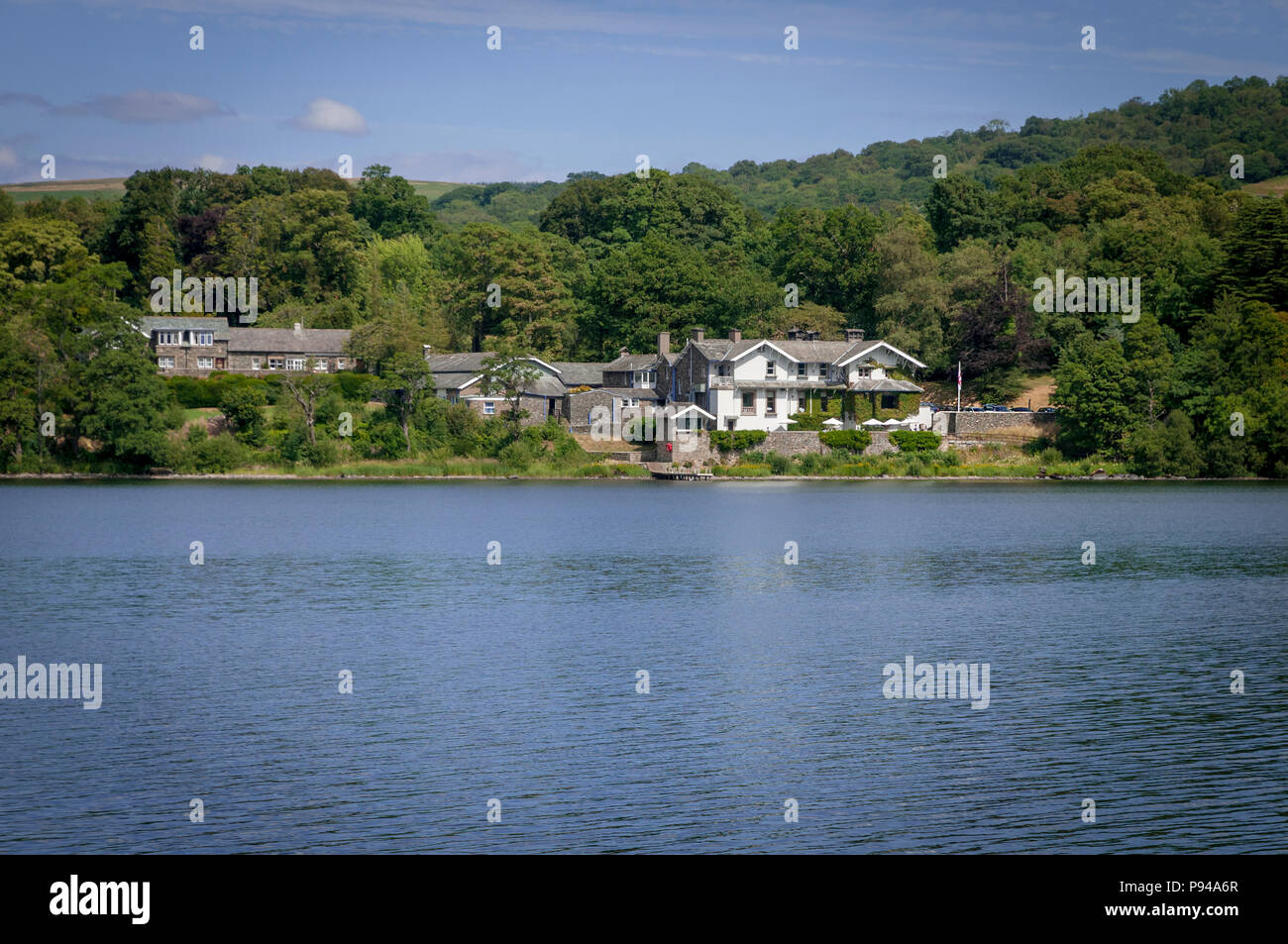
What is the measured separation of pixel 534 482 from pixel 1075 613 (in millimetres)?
50362

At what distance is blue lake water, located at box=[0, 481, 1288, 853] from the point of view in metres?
16.1

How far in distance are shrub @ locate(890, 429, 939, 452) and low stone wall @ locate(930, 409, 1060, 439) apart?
184 centimetres

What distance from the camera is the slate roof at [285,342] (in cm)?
9706

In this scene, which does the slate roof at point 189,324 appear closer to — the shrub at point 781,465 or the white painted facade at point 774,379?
the white painted facade at point 774,379

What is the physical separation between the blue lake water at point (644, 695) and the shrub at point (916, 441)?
29476 millimetres

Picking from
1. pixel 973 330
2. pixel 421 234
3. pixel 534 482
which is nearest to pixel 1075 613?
pixel 534 482

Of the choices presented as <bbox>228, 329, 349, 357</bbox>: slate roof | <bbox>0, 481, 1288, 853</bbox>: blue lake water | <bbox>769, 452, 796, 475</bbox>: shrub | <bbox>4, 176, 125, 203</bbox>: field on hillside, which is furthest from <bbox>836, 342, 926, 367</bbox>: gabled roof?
<bbox>4, 176, 125, 203</bbox>: field on hillside

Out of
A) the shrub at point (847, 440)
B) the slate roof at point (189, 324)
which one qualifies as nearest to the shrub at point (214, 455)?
the slate roof at point (189, 324)

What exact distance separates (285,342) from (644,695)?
81.2 meters

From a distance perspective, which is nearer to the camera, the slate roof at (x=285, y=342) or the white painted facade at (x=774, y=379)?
the white painted facade at (x=774, y=379)

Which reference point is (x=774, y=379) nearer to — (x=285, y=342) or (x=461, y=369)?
(x=461, y=369)

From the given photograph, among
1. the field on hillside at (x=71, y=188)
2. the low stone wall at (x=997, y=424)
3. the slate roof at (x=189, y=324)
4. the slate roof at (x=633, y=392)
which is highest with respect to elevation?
the field on hillside at (x=71, y=188)

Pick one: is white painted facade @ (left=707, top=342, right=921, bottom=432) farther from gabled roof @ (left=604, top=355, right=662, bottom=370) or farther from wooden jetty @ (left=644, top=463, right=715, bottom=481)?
gabled roof @ (left=604, top=355, right=662, bottom=370)

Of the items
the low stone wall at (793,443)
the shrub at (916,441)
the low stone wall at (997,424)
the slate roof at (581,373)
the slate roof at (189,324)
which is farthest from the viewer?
the slate roof at (189,324)
